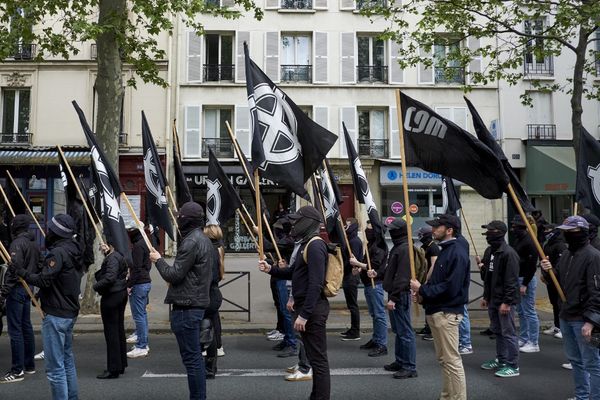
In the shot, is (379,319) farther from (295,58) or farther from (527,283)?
(295,58)

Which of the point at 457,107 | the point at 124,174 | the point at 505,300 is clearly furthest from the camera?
the point at 457,107

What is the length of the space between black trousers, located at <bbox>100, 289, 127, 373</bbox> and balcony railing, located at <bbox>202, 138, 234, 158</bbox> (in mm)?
15053

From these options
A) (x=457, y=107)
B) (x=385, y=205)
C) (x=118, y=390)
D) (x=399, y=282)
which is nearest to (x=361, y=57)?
(x=457, y=107)

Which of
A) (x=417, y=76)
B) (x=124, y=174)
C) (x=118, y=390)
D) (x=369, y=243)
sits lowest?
(x=118, y=390)

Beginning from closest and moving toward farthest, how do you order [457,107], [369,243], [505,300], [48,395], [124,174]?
1. [48,395]
2. [505,300]
3. [369,243]
4. [124,174]
5. [457,107]

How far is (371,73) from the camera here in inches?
870

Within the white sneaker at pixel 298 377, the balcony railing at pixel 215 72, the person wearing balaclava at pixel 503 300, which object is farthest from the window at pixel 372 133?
the white sneaker at pixel 298 377

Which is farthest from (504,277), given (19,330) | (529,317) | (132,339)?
(19,330)

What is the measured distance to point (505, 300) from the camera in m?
6.30

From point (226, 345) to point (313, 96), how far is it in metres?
15.1

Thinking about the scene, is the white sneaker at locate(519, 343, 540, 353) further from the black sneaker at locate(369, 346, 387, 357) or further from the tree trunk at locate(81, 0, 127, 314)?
the tree trunk at locate(81, 0, 127, 314)

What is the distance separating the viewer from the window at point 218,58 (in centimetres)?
2177

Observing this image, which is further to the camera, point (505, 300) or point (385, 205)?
point (385, 205)

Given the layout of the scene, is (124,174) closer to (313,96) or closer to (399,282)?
(313,96)
